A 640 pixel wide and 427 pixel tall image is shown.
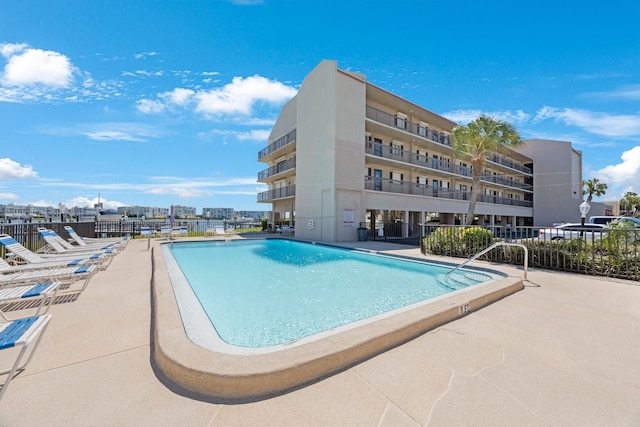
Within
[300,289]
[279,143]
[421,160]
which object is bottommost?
[300,289]

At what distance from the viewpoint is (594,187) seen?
46.8 metres

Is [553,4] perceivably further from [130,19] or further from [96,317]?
[96,317]

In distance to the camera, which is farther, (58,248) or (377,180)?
(377,180)

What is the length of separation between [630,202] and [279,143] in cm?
6879

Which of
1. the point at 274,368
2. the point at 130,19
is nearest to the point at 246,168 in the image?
the point at 130,19

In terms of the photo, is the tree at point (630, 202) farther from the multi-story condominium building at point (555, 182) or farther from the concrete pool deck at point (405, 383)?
the concrete pool deck at point (405, 383)

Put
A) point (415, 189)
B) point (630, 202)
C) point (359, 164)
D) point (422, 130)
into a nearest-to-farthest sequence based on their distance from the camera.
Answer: point (359, 164) < point (415, 189) < point (422, 130) < point (630, 202)

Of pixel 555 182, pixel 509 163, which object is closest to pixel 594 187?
pixel 555 182

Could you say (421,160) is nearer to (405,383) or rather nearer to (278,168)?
(278,168)

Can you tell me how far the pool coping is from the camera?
216 centimetres

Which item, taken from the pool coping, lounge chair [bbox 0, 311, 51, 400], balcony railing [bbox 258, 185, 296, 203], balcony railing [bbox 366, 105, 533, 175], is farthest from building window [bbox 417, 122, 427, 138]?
lounge chair [bbox 0, 311, 51, 400]

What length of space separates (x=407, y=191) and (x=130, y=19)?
20.4m

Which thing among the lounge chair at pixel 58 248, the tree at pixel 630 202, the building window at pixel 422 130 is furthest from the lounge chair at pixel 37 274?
the tree at pixel 630 202

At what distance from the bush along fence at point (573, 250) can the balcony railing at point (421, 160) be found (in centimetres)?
1174
